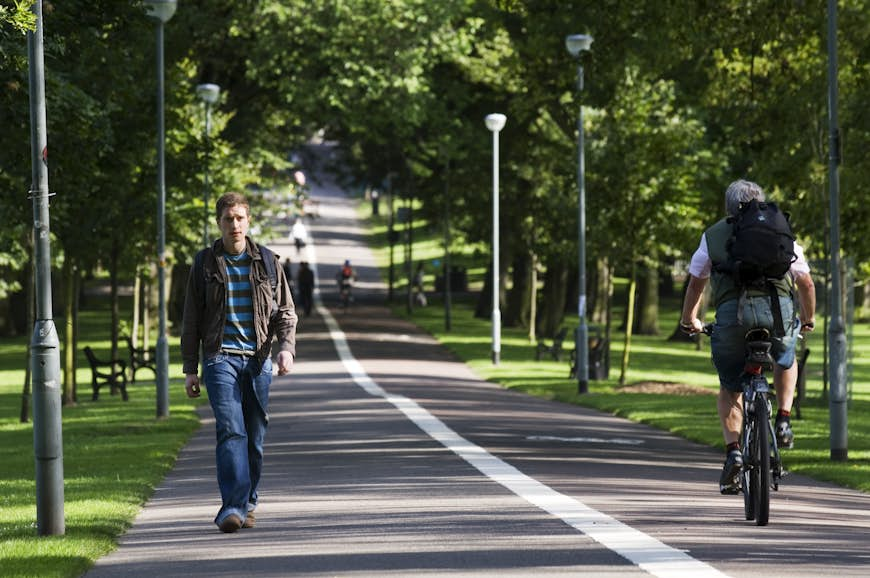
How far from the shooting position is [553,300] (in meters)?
59.8

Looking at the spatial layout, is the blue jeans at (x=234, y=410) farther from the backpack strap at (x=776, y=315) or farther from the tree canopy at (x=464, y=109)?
the backpack strap at (x=776, y=315)

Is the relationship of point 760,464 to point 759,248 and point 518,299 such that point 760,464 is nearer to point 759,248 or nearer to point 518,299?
point 759,248

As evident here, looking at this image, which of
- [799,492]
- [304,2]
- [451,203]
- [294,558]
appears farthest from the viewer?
[451,203]

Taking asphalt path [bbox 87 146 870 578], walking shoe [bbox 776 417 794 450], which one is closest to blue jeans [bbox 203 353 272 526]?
asphalt path [bbox 87 146 870 578]

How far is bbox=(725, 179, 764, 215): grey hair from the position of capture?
1177 cm

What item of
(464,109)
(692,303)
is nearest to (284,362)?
(692,303)

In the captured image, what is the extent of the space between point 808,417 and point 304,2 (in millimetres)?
25295

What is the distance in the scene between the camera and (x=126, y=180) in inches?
1246

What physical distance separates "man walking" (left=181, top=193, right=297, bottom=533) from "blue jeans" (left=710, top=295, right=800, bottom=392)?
2393mm

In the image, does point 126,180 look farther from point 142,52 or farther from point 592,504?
point 592,504

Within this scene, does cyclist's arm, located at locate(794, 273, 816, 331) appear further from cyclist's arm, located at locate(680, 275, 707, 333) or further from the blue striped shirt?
the blue striped shirt

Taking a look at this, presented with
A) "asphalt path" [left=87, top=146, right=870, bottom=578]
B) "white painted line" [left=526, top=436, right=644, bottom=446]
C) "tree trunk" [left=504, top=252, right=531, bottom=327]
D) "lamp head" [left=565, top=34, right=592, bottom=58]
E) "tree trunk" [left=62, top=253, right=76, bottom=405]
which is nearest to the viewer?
"asphalt path" [left=87, top=146, right=870, bottom=578]

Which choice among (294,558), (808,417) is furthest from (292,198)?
(294,558)

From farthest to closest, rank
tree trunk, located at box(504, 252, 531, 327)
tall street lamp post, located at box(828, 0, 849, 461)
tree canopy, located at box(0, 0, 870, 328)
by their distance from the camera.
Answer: tree trunk, located at box(504, 252, 531, 327), tree canopy, located at box(0, 0, 870, 328), tall street lamp post, located at box(828, 0, 849, 461)
